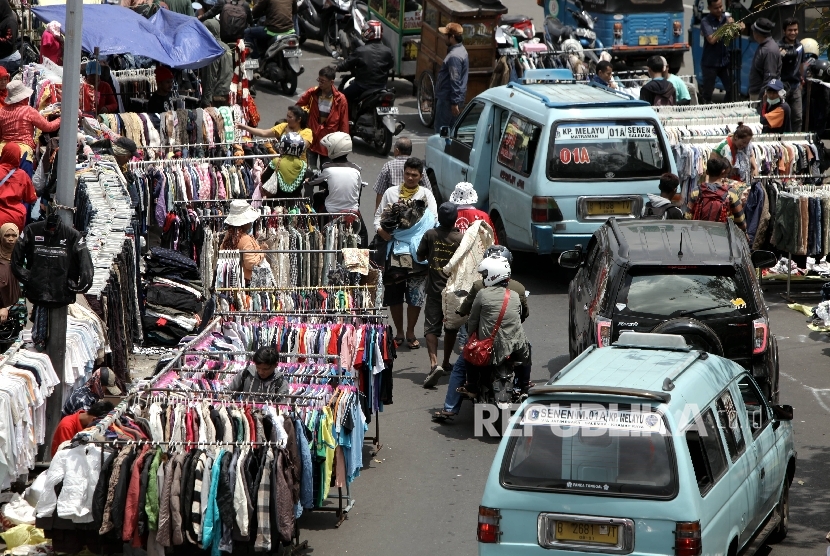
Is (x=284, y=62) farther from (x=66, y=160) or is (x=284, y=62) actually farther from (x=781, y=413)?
(x=781, y=413)

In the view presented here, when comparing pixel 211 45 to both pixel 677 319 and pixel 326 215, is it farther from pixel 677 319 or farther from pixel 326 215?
pixel 677 319

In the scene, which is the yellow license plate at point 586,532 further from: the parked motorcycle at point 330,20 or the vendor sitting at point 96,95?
the parked motorcycle at point 330,20

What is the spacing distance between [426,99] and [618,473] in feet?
52.2

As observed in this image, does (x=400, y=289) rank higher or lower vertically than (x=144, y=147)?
lower

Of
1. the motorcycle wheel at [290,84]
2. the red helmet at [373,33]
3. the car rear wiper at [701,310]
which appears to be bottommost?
the car rear wiper at [701,310]

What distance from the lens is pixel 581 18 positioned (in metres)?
22.6

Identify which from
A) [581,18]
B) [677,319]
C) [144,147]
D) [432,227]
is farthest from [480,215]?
[581,18]

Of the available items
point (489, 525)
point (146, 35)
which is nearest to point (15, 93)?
point (146, 35)

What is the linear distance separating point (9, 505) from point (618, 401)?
15.4 ft

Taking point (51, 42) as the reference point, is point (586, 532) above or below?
below

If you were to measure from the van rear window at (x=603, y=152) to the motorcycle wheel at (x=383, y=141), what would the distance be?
19.6 ft

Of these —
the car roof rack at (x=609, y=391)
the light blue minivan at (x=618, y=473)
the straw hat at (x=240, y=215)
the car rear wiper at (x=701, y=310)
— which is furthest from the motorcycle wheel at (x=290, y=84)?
the car roof rack at (x=609, y=391)

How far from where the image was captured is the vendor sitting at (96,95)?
54.3ft

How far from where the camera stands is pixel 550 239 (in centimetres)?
1462
